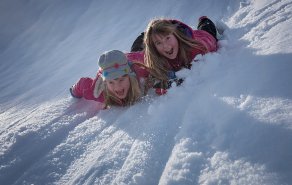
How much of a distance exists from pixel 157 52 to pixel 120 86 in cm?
53

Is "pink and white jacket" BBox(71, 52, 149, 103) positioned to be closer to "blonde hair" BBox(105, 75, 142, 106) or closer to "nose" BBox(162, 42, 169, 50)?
"blonde hair" BBox(105, 75, 142, 106)

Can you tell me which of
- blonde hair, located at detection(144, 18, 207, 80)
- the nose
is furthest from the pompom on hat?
the nose

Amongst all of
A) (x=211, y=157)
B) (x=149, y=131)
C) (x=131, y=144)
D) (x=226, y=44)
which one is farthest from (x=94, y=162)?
(x=226, y=44)

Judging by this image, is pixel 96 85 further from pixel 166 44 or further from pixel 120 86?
pixel 166 44

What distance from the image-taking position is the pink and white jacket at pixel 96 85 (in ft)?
8.28

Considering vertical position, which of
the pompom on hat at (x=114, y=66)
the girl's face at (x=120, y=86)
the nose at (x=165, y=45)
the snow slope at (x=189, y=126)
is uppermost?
the pompom on hat at (x=114, y=66)

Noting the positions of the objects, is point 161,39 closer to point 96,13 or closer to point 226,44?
point 226,44

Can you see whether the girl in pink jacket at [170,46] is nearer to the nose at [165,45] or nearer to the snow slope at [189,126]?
the nose at [165,45]

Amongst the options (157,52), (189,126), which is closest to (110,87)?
(157,52)

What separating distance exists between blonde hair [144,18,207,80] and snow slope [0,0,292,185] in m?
0.26

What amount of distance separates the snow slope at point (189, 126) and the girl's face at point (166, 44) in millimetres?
323

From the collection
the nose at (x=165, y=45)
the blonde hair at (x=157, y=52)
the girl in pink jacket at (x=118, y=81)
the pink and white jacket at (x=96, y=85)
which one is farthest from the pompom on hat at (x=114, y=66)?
the nose at (x=165, y=45)

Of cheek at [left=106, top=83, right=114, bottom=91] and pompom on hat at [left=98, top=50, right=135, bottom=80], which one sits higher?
pompom on hat at [left=98, top=50, right=135, bottom=80]

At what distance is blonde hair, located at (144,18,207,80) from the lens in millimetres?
2512
